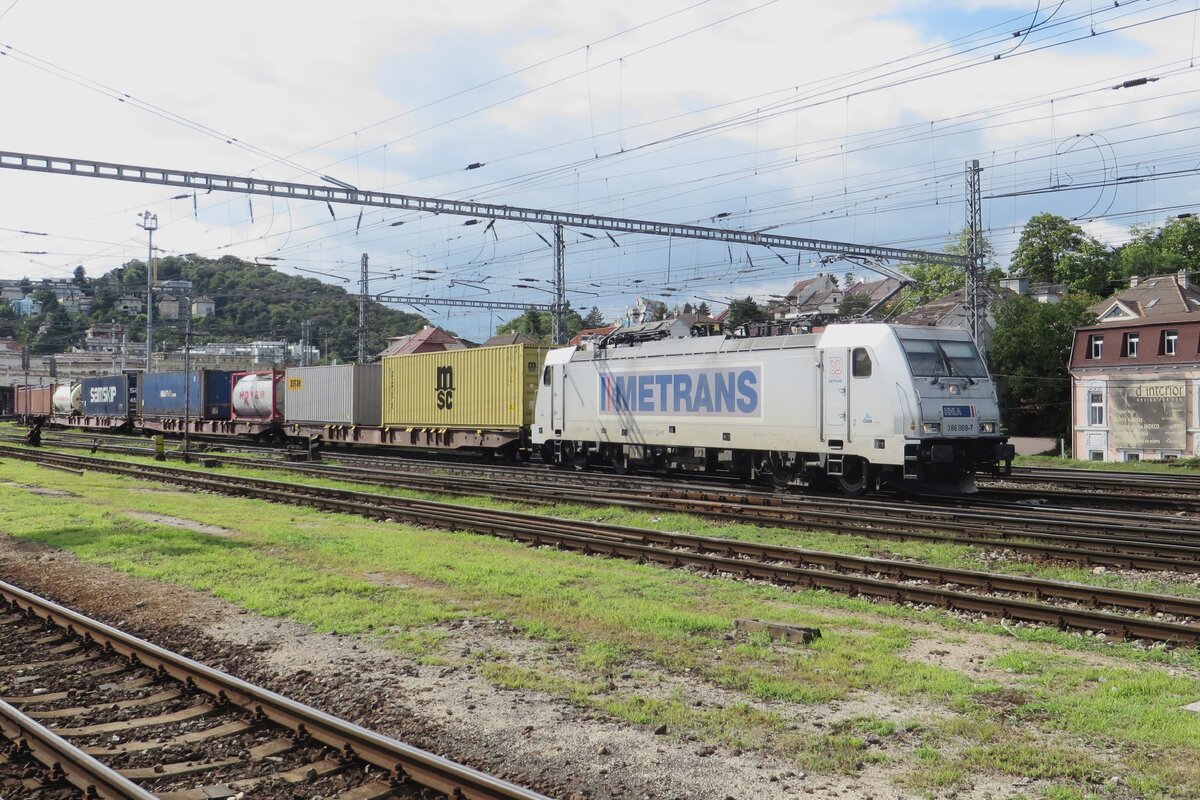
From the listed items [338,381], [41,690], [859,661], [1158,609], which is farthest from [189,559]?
[338,381]

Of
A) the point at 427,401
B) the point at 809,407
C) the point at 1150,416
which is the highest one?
the point at 427,401

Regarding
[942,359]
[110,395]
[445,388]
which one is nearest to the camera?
[942,359]

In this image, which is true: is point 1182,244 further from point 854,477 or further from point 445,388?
point 854,477

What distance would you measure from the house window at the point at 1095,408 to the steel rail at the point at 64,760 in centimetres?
4447

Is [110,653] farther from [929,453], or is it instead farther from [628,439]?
[628,439]

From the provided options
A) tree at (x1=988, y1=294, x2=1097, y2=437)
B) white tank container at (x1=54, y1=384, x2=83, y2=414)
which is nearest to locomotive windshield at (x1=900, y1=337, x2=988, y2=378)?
tree at (x1=988, y1=294, x2=1097, y2=437)

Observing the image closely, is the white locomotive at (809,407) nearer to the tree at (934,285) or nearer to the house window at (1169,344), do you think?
the house window at (1169,344)

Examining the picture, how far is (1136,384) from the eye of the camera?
133 feet

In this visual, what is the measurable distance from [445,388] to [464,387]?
1289mm

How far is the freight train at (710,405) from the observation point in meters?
17.6

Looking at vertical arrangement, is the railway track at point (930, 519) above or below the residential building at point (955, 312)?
below

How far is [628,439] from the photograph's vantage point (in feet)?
78.3

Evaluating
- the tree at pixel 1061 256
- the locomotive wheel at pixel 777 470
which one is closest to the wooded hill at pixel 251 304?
the locomotive wheel at pixel 777 470

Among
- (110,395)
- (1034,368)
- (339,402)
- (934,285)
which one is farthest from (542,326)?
→ (339,402)
